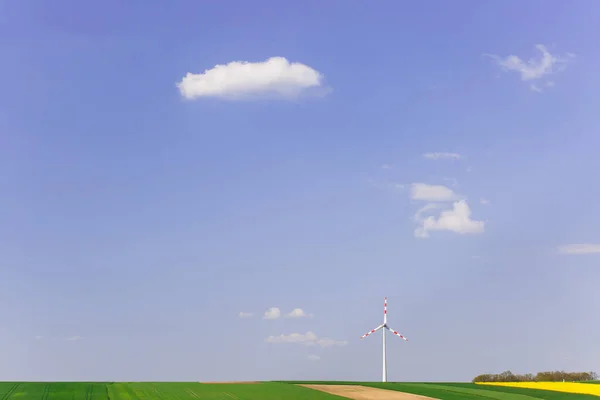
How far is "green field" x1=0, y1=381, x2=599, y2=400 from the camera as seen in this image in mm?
61094

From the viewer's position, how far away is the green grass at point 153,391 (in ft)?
199

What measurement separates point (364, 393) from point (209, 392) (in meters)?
14.9

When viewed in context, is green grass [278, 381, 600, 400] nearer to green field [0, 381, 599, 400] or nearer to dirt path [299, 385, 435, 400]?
green field [0, 381, 599, 400]

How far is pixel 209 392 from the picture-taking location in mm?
65250

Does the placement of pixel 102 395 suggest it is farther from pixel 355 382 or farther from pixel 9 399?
pixel 355 382

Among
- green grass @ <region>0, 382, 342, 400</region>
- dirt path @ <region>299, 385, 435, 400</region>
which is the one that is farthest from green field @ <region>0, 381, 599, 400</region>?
dirt path @ <region>299, 385, 435, 400</region>

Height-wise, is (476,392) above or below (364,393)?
above

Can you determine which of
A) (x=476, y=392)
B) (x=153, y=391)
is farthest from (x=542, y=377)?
(x=153, y=391)

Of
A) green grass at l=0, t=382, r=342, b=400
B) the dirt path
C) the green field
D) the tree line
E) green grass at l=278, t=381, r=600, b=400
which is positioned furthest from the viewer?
the tree line

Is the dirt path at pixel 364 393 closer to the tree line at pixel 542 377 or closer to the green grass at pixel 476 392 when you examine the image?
the green grass at pixel 476 392

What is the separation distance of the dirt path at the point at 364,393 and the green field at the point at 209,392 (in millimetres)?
1986

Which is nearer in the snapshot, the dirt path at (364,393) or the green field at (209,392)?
the green field at (209,392)

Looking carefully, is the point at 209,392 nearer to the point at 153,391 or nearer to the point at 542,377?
the point at 153,391

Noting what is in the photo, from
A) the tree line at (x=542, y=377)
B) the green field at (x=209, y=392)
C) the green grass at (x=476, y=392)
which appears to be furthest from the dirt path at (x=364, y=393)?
the tree line at (x=542, y=377)
